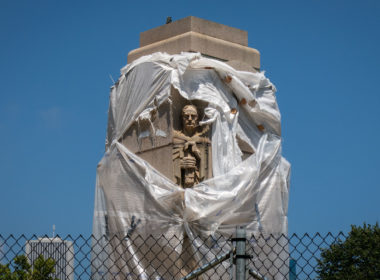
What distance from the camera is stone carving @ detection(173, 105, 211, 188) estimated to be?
10.9 metres

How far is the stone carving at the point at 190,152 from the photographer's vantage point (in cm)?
1089

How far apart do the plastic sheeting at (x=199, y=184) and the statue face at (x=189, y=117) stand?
0.15 meters

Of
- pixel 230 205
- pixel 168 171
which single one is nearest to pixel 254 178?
pixel 230 205

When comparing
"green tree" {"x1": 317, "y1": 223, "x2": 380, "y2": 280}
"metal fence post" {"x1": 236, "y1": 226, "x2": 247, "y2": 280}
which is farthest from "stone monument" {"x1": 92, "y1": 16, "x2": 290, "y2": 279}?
"metal fence post" {"x1": 236, "y1": 226, "x2": 247, "y2": 280}

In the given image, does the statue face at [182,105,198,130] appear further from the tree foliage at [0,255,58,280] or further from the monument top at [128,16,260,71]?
the tree foliage at [0,255,58,280]

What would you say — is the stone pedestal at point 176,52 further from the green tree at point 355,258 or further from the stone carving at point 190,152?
the green tree at point 355,258

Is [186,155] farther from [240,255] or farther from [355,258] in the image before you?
[240,255]

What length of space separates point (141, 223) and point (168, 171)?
2.83 ft

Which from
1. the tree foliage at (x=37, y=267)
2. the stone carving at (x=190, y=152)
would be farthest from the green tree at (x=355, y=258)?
the tree foliage at (x=37, y=267)

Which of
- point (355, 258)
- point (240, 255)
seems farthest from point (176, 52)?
point (240, 255)

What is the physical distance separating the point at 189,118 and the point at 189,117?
1 cm

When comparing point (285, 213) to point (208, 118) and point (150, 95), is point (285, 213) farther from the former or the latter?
point (150, 95)

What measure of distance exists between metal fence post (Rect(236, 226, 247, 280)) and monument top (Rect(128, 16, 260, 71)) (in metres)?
6.15

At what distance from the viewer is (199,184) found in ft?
34.9
